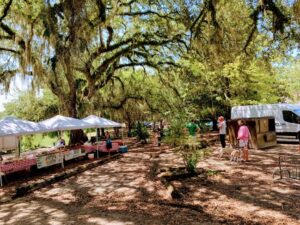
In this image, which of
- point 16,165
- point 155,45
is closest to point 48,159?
point 16,165

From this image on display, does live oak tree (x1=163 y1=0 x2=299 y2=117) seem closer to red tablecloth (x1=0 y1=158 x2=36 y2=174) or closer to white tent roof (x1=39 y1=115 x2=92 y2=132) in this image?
white tent roof (x1=39 y1=115 x2=92 y2=132)

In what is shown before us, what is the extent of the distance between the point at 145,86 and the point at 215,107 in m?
7.94

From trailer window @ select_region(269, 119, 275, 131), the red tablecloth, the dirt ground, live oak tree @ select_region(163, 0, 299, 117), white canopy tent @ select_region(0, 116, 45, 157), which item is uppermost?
live oak tree @ select_region(163, 0, 299, 117)

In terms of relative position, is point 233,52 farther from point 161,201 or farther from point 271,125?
point 161,201

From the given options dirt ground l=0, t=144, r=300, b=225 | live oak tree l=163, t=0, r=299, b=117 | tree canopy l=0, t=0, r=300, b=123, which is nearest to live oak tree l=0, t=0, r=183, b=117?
tree canopy l=0, t=0, r=300, b=123

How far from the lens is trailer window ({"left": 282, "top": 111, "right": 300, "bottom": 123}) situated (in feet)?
63.8

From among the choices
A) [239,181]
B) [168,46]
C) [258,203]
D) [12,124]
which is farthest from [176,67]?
[258,203]

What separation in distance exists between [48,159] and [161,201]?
25.8 ft

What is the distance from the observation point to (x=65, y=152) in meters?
15.3

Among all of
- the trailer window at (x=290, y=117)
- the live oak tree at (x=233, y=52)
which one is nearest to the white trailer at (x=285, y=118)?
the trailer window at (x=290, y=117)

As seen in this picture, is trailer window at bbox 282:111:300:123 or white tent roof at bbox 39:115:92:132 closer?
white tent roof at bbox 39:115:92:132

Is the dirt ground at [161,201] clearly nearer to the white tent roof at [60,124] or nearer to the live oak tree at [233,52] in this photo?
the white tent roof at [60,124]

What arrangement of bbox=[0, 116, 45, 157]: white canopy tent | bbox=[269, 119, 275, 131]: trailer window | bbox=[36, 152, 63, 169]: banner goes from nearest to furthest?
bbox=[0, 116, 45, 157]: white canopy tent → bbox=[36, 152, 63, 169]: banner → bbox=[269, 119, 275, 131]: trailer window

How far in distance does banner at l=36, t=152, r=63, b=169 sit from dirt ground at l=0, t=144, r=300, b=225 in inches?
100
